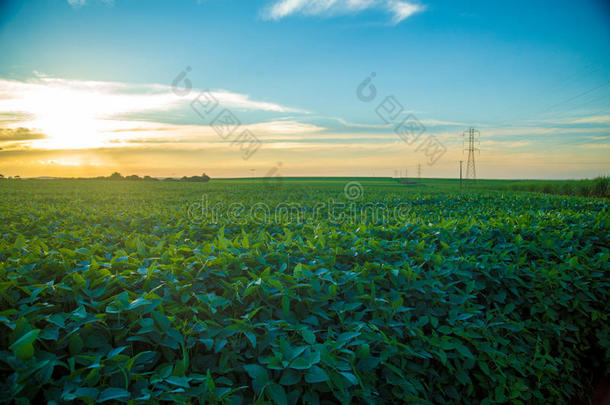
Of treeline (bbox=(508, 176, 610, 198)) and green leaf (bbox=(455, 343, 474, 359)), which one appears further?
treeline (bbox=(508, 176, 610, 198))

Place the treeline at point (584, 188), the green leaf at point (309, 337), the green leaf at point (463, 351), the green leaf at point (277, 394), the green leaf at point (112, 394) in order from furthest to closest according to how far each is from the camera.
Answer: the treeline at point (584, 188)
the green leaf at point (463, 351)
the green leaf at point (309, 337)
the green leaf at point (277, 394)
the green leaf at point (112, 394)

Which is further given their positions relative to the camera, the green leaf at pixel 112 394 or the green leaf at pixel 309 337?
the green leaf at pixel 309 337

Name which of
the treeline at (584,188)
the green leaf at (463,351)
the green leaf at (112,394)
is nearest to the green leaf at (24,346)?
the green leaf at (112,394)

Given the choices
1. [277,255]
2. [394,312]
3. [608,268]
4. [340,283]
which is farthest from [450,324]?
[608,268]

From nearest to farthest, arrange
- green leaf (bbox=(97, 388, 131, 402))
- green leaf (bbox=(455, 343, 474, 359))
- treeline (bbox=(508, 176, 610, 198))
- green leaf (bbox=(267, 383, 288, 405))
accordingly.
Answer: green leaf (bbox=(97, 388, 131, 402))
green leaf (bbox=(267, 383, 288, 405))
green leaf (bbox=(455, 343, 474, 359))
treeline (bbox=(508, 176, 610, 198))

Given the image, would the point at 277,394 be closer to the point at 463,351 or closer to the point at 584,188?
the point at 463,351

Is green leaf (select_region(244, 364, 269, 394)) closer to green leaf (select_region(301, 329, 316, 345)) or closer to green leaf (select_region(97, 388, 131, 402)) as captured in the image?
green leaf (select_region(301, 329, 316, 345))

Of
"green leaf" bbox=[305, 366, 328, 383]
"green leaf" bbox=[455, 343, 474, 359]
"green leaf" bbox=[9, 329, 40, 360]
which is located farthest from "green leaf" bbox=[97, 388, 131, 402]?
"green leaf" bbox=[455, 343, 474, 359]

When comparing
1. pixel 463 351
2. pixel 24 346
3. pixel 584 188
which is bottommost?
pixel 463 351

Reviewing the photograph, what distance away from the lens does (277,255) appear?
9.49ft

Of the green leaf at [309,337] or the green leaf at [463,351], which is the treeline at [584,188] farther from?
the green leaf at [309,337]

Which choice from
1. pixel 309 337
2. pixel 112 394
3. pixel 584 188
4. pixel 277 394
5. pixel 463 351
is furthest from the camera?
pixel 584 188

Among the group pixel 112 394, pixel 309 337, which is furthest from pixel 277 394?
pixel 112 394

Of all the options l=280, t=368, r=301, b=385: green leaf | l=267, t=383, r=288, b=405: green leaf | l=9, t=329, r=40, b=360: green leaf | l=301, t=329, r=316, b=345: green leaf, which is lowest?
l=267, t=383, r=288, b=405: green leaf
